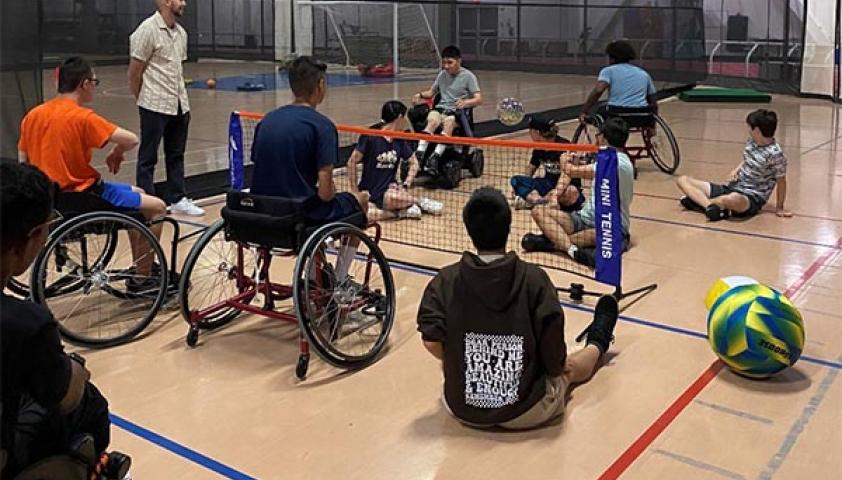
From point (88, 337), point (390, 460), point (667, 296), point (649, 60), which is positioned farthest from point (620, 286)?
point (649, 60)

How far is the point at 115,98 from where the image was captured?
13352mm

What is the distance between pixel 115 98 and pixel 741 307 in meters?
11.4

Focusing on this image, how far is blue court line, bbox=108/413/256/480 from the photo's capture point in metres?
3.12

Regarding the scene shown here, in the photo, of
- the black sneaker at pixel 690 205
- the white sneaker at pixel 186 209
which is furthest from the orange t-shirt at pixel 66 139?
the black sneaker at pixel 690 205

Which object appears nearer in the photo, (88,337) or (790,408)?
(790,408)

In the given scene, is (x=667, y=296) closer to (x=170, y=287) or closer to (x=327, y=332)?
(x=327, y=332)

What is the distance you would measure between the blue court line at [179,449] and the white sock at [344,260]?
1184 mm

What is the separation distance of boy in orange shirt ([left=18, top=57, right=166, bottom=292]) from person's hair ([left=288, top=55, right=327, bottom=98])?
944 mm

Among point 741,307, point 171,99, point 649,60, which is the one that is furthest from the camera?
point 649,60

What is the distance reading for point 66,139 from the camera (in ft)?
14.5

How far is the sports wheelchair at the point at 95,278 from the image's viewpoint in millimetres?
4172

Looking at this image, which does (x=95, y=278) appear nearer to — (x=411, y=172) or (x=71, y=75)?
(x=71, y=75)

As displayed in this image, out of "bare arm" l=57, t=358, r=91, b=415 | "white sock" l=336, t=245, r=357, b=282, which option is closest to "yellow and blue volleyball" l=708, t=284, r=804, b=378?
"white sock" l=336, t=245, r=357, b=282

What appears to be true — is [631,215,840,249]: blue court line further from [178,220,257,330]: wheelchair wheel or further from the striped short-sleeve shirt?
the striped short-sleeve shirt
